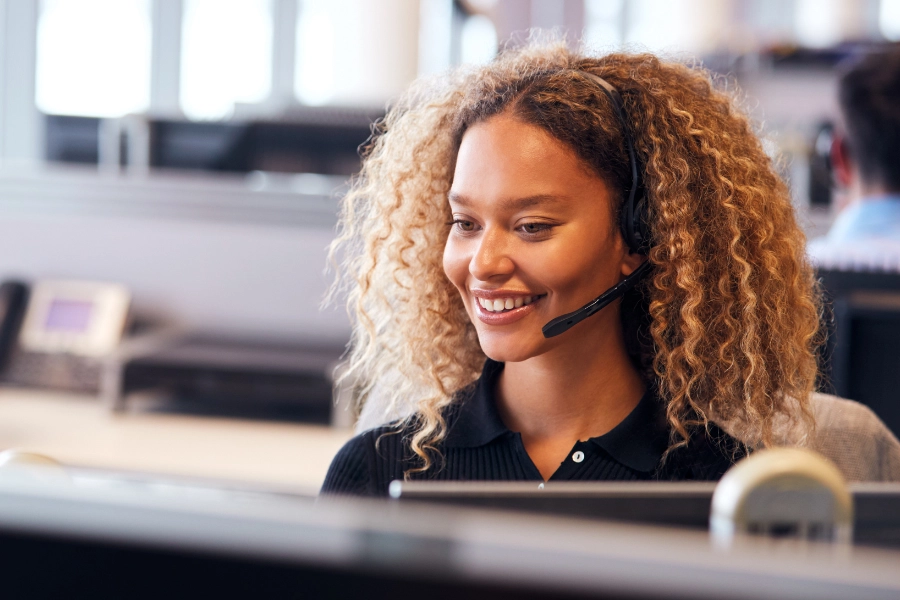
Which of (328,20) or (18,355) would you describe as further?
(328,20)

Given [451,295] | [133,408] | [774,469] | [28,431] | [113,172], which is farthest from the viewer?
[113,172]

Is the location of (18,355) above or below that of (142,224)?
below

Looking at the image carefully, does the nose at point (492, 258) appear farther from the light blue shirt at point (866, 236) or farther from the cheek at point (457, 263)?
the light blue shirt at point (866, 236)

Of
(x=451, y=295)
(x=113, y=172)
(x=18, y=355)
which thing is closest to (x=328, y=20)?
(x=113, y=172)

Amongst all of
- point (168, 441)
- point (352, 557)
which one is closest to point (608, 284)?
point (352, 557)

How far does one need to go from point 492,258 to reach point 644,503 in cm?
47

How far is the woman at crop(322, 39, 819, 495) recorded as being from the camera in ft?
3.16

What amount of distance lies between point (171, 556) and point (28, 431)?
1.58 meters

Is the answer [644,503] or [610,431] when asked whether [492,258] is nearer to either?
[610,431]

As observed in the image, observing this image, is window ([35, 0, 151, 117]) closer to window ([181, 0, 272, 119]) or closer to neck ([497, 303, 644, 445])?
window ([181, 0, 272, 119])

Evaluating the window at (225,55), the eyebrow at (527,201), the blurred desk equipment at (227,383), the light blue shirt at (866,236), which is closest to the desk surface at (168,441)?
the blurred desk equipment at (227,383)

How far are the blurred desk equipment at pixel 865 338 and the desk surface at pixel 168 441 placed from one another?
0.78 meters

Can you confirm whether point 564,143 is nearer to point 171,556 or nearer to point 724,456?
point 724,456

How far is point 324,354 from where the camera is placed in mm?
1969
